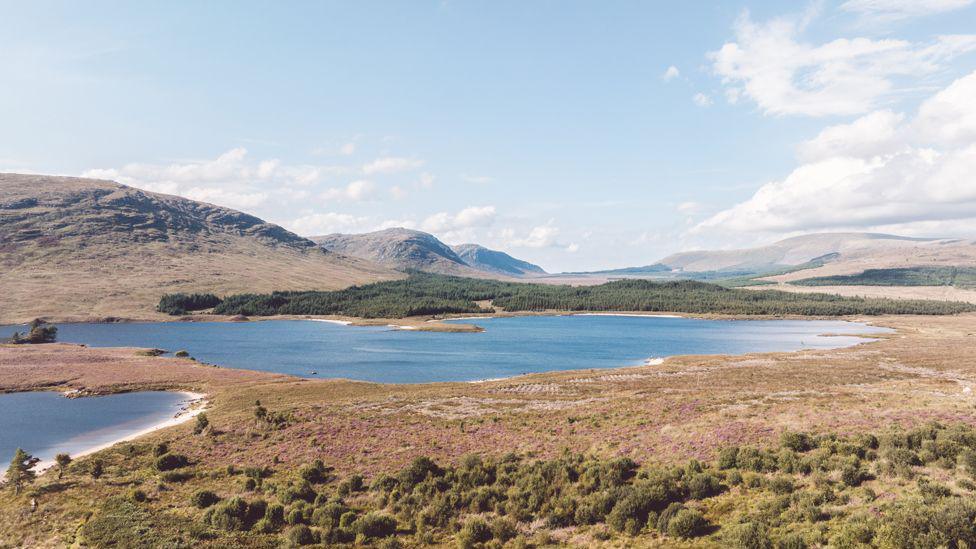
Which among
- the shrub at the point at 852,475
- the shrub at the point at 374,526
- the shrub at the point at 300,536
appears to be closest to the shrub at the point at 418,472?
the shrub at the point at 374,526

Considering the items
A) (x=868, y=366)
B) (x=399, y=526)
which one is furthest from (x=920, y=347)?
(x=399, y=526)

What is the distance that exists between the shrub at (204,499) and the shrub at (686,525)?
30674 mm

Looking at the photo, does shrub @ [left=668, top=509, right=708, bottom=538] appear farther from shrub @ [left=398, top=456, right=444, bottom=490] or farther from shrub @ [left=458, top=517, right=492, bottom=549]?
shrub @ [left=398, top=456, right=444, bottom=490]

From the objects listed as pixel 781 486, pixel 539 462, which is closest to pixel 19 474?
pixel 539 462

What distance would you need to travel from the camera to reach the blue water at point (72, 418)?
178 feet

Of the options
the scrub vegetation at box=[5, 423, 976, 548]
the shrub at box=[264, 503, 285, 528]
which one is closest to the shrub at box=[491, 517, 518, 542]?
the scrub vegetation at box=[5, 423, 976, 548]

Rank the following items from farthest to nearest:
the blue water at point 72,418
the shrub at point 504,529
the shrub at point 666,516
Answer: the blue water at point 72,418 < the shrub at point 504,529 < the shrub at point 666,516

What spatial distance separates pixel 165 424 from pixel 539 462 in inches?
2057

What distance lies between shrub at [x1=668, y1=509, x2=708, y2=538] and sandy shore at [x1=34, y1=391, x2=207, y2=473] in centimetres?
5372

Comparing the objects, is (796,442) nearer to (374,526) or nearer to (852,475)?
(852,475)

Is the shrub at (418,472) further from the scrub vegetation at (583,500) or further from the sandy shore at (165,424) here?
the sandy shore at (165,424)

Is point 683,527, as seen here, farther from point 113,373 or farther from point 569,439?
point 113,373

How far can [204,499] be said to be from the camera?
34406mm

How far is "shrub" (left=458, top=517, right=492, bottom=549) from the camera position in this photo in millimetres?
27141
